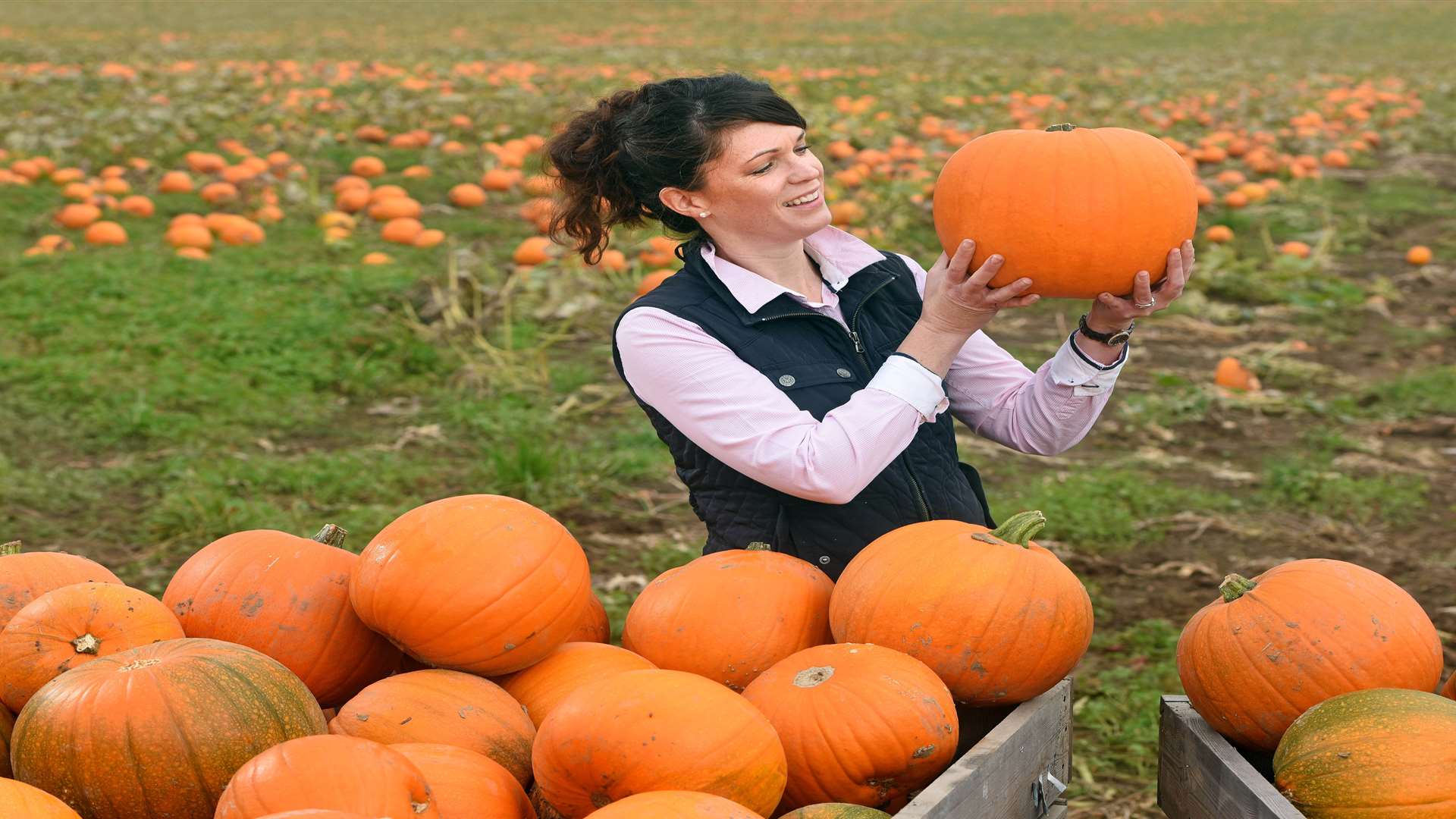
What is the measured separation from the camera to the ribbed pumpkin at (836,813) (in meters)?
1.94

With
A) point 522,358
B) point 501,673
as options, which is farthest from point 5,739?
point 522,358

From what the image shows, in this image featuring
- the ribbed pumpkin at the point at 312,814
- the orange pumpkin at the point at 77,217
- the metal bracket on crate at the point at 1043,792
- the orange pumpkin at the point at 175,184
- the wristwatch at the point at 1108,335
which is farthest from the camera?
the orange pumpkin at the point at 175,184

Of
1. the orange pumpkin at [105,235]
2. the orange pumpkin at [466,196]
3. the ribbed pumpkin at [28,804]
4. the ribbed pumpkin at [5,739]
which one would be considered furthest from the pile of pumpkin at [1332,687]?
the orange pumpkin at [466,196]

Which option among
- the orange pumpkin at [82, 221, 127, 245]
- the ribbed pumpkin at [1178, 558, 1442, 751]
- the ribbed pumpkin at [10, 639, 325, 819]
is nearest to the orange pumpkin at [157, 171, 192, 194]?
the orange pumpkin at [82, 221, 127, 245]

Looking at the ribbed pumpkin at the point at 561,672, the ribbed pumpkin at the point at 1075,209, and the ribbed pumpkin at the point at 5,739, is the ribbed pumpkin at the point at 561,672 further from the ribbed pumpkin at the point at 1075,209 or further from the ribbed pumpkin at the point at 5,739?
the ribbed pumpkin at the point at 1075,209

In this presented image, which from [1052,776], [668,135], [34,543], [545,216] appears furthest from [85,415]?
[1052,776]

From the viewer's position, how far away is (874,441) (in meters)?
2.75

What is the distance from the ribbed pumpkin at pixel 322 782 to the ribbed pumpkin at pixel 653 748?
24 cm

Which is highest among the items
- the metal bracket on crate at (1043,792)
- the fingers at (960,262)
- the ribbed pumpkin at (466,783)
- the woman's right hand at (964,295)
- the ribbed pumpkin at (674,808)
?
the fingers at (960,262)

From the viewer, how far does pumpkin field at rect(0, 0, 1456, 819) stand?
4.77m

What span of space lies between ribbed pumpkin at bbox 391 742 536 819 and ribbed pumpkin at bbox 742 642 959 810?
42cm

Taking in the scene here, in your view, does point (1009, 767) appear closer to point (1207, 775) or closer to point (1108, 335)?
point (1207, 775)

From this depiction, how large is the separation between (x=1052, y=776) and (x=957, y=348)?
2.89 ft

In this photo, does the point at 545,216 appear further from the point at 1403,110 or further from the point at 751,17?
the point at 751,17
